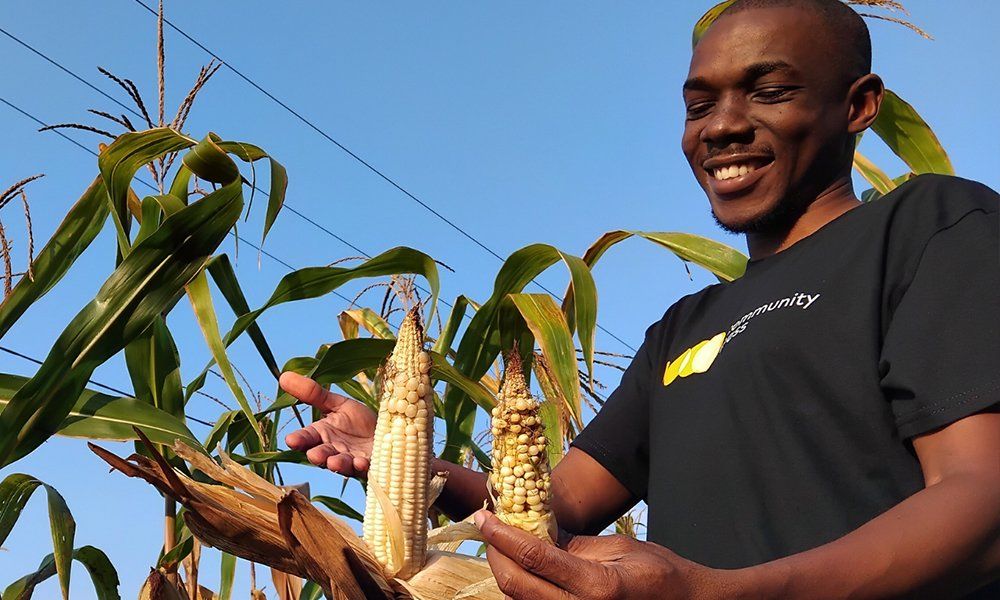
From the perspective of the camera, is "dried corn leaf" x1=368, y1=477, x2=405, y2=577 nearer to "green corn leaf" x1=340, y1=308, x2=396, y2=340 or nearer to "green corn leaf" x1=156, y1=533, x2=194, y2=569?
"green corn leaf" x1=156, y1=533, x2=194, y2=569

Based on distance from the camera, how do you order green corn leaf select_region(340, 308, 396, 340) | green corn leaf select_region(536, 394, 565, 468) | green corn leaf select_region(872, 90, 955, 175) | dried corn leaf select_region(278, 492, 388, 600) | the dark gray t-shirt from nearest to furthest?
the dark gray t-shirt, dried corn leaf select_region(278, 492, 388, 600), green corn leaf select_region(536, 394, 565, 468), green corn leaf select_region(872, 90, 955, 175), green corn leaf select_region(340, 308, 396, 340)

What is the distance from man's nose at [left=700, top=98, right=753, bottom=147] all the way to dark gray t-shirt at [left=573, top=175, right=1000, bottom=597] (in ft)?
0.60

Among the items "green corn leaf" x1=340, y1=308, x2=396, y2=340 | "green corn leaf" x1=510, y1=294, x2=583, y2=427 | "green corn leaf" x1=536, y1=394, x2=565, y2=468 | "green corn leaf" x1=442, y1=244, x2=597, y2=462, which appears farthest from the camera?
"green corn leaf" x1=340, y1=308, x2=396, y2=340

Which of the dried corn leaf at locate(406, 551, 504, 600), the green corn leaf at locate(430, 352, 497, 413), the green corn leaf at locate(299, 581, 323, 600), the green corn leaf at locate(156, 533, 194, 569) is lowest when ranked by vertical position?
the dried corn leaf at locate(406, 551, 504, 600)

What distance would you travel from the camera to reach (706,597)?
0.86 m

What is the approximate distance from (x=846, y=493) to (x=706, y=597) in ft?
1.16

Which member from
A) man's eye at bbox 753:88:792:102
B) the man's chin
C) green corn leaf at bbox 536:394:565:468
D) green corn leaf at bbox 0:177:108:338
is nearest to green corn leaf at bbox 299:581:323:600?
green corn leaf at bbox 536:394:565:468

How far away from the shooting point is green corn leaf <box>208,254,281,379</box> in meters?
2.25

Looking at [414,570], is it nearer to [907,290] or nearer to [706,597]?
[706,597]

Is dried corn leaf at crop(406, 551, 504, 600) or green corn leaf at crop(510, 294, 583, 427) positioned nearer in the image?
dried corn leaf at crop(406, 551, 504, 600)

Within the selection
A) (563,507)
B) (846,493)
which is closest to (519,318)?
(563,507)

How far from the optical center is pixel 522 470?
0.94m

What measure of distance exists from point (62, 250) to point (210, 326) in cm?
37

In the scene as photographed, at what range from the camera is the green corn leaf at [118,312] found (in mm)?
1915
